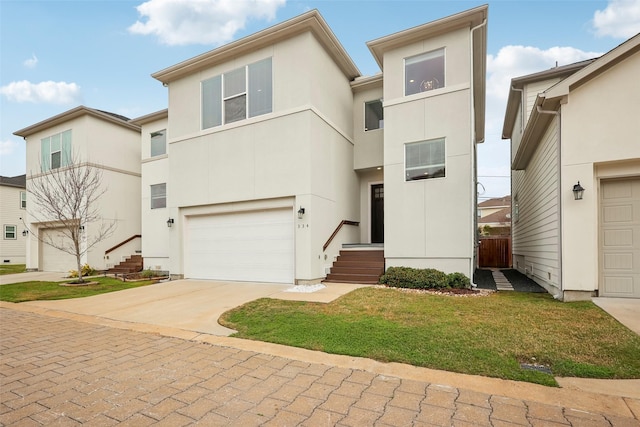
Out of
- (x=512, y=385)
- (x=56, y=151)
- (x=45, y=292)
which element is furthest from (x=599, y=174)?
(x=56, y=151)

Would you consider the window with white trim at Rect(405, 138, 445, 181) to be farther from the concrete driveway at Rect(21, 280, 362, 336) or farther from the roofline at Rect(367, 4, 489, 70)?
the concrete driveway at Rect(21, 280, 362, 336)

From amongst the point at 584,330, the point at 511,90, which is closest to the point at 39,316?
the point at 584,330

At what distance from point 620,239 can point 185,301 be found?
8.80 metres

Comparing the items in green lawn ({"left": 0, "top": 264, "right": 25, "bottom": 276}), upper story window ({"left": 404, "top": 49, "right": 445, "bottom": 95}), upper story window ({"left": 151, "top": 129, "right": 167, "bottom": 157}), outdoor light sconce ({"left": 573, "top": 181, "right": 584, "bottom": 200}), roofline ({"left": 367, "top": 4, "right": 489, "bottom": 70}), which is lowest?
green lawn ({"left": 0, "top": 264, "right": 25, "bottom": 276})

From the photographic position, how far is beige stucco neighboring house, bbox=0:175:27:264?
22.7m

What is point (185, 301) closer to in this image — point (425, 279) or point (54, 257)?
point (425, 279)

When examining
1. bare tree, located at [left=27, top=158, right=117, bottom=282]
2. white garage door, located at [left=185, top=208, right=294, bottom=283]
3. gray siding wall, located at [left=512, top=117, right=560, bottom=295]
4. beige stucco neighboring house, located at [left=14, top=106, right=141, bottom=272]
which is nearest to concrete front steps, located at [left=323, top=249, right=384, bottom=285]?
white garage door, located at [left=185, top=208, right=294, bottom=283]

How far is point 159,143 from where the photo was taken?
14383 mm

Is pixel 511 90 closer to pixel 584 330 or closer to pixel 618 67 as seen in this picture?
pixel 618 67

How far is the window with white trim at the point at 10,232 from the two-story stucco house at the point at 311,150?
20.5 m

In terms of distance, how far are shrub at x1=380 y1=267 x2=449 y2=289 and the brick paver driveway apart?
5323 mm

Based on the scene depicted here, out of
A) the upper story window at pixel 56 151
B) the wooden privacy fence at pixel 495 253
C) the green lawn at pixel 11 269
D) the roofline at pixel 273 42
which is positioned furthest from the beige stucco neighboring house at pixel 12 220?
the wooden privacy fence at pixel 495 253

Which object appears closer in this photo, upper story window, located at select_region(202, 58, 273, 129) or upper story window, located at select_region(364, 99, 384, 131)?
upper story window, located at select_region(202, 58, 273, 129)

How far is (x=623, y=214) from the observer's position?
612cm
